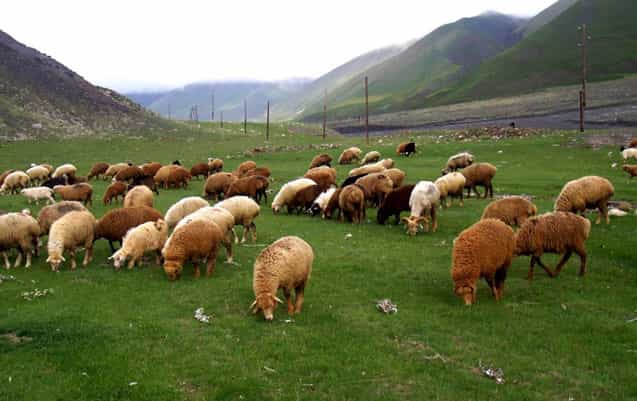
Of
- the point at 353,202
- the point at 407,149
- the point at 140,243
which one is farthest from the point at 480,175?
the point at 407,149

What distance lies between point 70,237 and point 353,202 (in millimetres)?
10358

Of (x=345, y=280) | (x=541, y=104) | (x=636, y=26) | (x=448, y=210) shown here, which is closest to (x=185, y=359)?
(x=345, y=280)

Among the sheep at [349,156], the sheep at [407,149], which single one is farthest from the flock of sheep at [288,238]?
the sheep at [407,149]

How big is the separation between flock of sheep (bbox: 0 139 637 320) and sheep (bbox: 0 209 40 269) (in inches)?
1.1

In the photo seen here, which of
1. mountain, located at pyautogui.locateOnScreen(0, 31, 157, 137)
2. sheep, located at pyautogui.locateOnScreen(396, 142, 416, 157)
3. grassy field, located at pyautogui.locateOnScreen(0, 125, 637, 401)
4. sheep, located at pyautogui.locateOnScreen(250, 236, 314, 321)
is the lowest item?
grassy field, located at pyautogui.locateOnScreen(0, 125, 637, 401)

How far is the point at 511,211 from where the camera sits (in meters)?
15.5

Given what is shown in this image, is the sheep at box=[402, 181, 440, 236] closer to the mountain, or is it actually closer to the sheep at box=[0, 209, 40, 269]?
the sheep at box=[0, 209, 40, 269]

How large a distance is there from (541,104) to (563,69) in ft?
212

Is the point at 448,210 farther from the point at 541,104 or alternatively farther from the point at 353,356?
the point at 541,104

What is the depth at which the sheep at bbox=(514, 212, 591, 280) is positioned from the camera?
1221cm

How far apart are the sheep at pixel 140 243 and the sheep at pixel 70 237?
999 mm

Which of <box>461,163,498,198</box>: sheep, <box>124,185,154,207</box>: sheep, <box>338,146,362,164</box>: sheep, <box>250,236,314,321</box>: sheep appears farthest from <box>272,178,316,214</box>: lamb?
<box>338,146,362,164</box>: sheep

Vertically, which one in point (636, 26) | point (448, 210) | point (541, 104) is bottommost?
point (448, 210)

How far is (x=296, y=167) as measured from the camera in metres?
39.9
